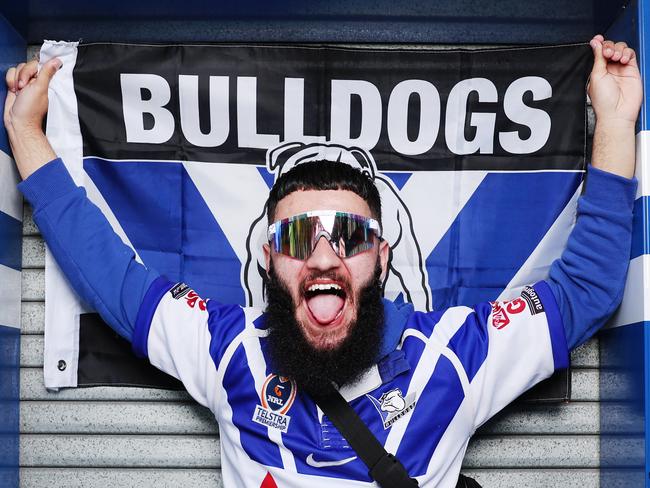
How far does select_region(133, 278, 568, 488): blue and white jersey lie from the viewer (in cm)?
254

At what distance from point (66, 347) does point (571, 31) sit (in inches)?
96.1

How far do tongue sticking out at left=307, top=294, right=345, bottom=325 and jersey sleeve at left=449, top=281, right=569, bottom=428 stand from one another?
0.45 meters

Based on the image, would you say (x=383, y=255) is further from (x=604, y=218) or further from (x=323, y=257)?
(x=604, y=218)

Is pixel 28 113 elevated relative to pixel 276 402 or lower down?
elevated

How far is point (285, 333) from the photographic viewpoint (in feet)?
8.36

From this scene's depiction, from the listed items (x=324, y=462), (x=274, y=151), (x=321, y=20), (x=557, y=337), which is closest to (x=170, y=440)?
(x=324, y=462)

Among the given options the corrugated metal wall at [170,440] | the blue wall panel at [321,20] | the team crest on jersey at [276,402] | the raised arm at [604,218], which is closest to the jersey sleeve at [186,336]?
the team crest on jersey at [276,402]

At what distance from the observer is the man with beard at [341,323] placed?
8.28 ft

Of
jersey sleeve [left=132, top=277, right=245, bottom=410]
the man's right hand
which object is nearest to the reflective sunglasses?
jersey sleeve [left=132, top=277, right=245, bottom=410]

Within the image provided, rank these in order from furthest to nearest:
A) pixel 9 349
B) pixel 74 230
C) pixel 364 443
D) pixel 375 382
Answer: pixel 9 349, pixel 74 230, pixel 375 382, pixel 364 443

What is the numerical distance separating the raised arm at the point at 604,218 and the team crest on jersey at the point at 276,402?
3.33 feet

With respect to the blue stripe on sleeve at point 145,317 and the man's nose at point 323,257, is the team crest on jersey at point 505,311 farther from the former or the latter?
the blue stripe on sleeve at point 145,317

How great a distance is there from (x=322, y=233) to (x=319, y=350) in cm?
39

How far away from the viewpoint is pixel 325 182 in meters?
2.66
